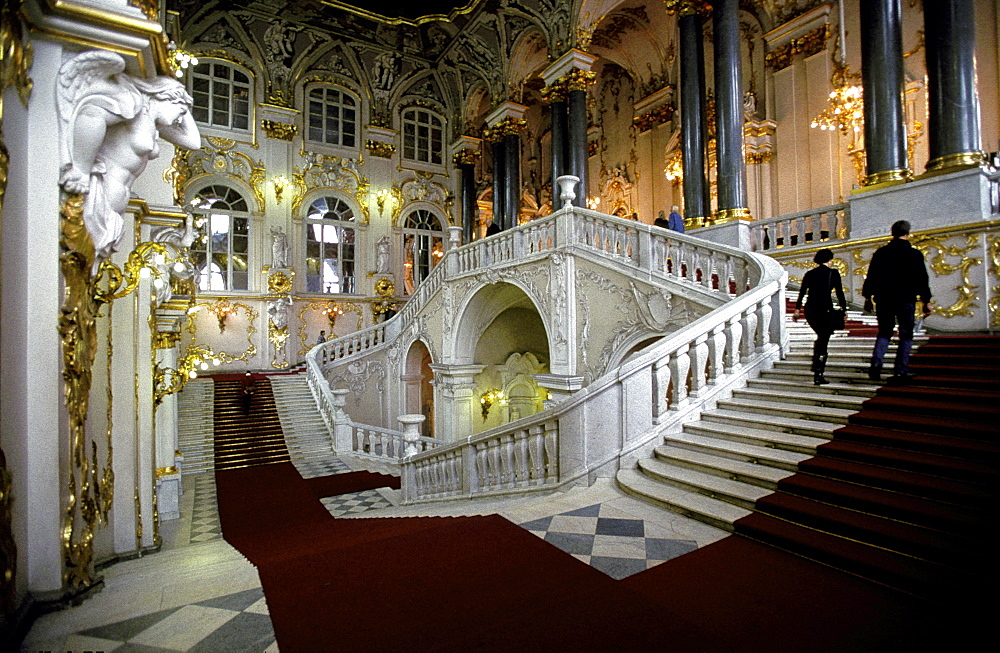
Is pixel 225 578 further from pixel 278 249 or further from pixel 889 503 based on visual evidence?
pixel 278 249

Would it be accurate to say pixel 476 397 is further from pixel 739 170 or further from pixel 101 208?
pixel 101 208

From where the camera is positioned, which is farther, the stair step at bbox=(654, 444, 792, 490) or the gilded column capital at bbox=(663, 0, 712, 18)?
the gilded column capital at bbox=(663, 0, 712, 18)

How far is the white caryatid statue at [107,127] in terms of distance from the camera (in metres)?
2.20

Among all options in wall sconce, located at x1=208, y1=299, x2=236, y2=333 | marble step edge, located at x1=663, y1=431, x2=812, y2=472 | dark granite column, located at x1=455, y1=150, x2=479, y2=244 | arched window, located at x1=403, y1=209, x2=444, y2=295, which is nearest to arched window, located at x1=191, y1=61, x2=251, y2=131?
wall sconce, located at x1=208, y1=299, x2=236, y2=333

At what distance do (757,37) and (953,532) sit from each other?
16.1 metres

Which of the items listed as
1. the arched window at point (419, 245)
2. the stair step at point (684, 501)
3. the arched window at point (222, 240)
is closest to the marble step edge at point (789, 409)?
the stair step at point (684, 501)

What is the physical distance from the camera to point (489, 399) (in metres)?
13.6

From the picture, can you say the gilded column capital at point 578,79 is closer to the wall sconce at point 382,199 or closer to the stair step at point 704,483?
the wall sconce at point 382,199

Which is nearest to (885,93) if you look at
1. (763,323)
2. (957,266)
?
(957,266)

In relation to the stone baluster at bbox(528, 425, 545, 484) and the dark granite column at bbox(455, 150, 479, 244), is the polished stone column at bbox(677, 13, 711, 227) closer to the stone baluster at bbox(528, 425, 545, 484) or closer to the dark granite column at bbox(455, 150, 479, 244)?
the stone baluster at bbox(528, 425, 545, 484)

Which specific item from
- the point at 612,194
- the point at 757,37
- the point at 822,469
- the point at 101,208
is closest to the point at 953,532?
the point at 822,469

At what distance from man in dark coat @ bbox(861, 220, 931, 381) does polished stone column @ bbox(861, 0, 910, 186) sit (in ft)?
13.6

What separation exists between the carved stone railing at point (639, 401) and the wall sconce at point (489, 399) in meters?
6.41

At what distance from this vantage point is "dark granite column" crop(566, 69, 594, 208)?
540 inches
